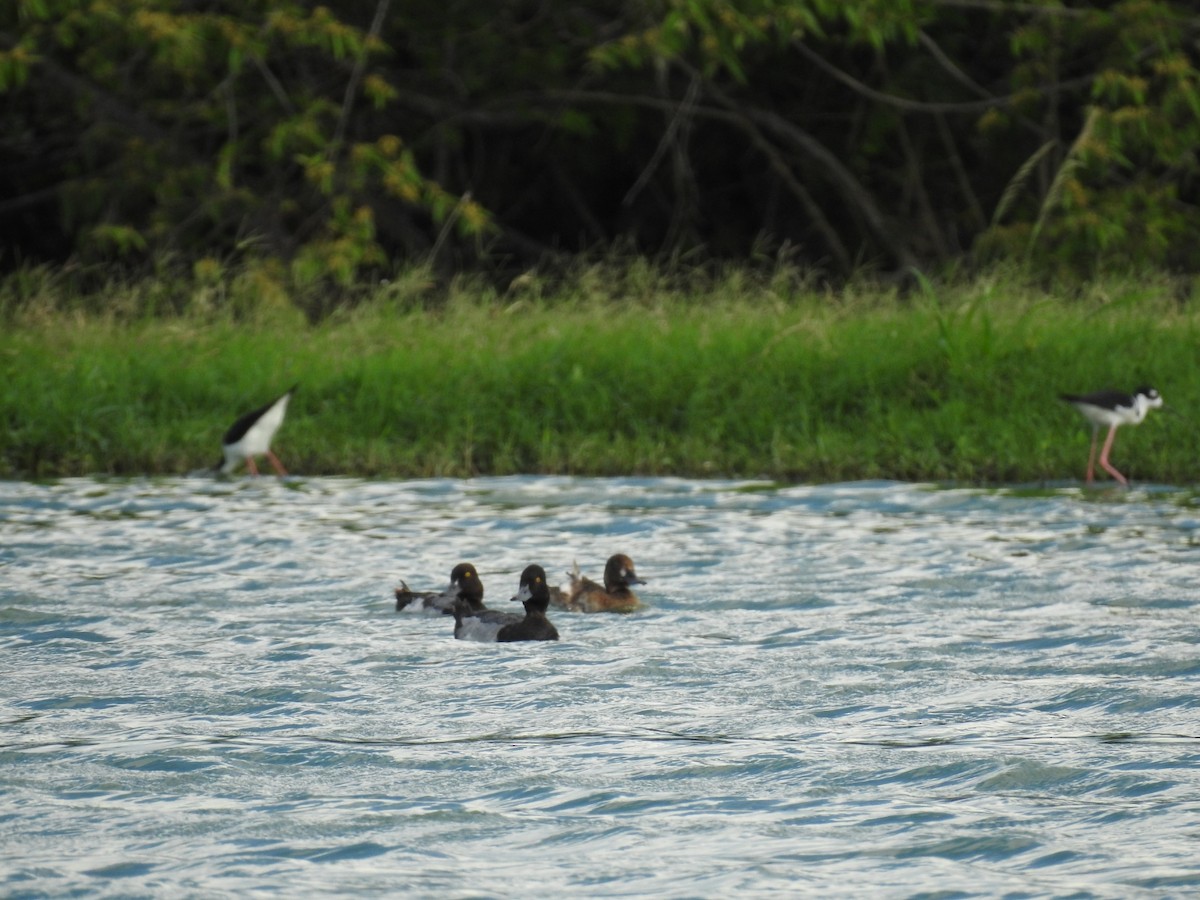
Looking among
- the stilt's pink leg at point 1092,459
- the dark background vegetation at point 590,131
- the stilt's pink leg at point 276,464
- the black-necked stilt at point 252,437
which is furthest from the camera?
the dark background vegetation at point 590,131

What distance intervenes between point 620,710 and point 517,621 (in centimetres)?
124

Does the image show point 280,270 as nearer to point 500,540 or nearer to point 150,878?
point 500,540

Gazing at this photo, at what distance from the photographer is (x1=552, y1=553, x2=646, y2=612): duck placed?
865 cm

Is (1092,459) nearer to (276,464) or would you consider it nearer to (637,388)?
(637,388)

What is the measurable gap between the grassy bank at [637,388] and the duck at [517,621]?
4.66 metres

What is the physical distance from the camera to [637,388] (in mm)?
14242

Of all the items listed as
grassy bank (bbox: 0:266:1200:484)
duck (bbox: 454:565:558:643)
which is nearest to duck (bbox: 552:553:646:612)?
duck (bbox: 454:565:558:643)

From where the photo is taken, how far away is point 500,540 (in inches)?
419

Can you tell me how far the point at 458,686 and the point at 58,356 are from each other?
356 inches

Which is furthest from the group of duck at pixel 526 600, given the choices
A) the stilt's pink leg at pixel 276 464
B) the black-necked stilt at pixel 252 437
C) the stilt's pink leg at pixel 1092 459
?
the stilt's pink leg at pixel 1092 459

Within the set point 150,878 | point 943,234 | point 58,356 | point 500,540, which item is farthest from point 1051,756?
point 943,234

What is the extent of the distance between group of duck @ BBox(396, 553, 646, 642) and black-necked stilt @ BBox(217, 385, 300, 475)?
379cm

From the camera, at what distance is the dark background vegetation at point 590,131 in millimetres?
18844

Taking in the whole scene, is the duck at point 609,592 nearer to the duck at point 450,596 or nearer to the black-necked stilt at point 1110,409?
the duck at point 450,596
